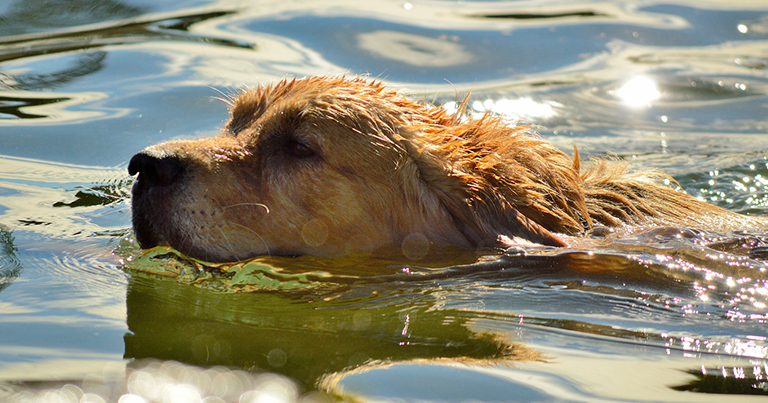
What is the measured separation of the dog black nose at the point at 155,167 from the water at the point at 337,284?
1.56ft

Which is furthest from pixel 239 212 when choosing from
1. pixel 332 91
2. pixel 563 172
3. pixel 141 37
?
pixel 141 37

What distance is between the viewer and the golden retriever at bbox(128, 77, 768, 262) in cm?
454

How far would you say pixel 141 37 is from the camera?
1064 cm

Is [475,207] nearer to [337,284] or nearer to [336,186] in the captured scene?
[336,186]

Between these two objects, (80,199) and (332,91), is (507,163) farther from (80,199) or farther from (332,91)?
(80,199)

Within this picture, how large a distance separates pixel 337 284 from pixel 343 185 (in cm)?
61

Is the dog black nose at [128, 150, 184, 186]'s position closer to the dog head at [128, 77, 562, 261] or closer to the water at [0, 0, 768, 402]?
the dog head at [128, 77, 562, 261]

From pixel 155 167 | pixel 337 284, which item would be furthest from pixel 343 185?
pixel 155 167

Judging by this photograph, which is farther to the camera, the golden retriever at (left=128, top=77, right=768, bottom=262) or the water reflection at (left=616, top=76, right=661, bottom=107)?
the water reflection at (left=616, top=76, right=661, bottom=107)

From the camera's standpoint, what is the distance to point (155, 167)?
14.6ft

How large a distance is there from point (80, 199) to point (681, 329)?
474 cm

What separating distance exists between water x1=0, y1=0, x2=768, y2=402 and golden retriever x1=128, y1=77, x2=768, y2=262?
164mm

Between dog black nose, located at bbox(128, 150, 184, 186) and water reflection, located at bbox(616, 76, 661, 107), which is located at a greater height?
water reflection, located at bbox(616, 76, 661, 107)

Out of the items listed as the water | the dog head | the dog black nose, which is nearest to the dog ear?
the dog head
